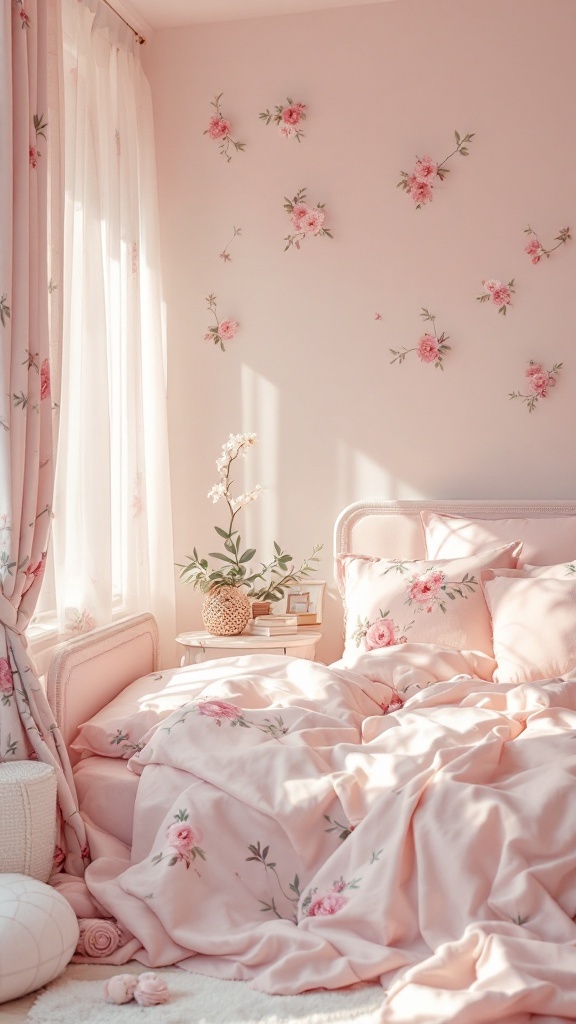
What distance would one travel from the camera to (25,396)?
2.54 meters

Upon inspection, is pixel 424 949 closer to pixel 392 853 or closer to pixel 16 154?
pixel 392 853

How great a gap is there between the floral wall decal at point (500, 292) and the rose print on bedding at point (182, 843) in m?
2.32

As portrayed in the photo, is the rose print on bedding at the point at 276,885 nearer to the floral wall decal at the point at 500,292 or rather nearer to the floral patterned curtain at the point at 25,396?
the floral patterned curtain at the point at 25,396

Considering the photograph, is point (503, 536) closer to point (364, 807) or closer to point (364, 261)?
point (364, 261)

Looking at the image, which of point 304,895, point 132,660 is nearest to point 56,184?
point 132,660

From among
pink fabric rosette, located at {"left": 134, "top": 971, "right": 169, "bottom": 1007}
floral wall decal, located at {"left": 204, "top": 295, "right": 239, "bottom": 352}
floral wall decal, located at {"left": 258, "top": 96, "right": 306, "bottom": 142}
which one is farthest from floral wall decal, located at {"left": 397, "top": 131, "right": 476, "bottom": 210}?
pink fabric rosette, located at {"left": 134, "top": 971, "right": 169, "bottom": 1007}

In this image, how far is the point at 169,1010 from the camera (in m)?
1.81

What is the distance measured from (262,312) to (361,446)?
68 cm

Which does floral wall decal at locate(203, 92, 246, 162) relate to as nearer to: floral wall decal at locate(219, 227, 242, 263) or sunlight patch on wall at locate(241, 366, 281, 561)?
floral wall decal at locate(219, 227, 242, 263)

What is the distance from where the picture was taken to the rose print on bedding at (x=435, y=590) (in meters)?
3.12

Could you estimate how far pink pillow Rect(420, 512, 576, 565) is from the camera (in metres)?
3.34

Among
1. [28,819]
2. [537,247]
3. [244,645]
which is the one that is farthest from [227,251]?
[28,819]

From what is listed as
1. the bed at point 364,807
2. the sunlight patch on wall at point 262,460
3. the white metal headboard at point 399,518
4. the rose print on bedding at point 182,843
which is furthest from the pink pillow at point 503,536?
the rose print on bedding at point 182,843

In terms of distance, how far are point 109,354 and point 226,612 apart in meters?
1.03
